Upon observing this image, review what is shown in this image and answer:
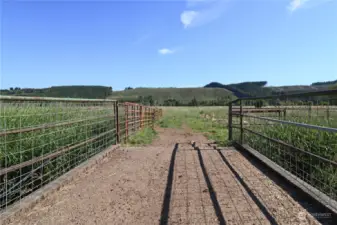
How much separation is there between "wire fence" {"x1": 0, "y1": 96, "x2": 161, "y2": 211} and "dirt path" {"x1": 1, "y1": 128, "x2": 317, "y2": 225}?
56 centimetres

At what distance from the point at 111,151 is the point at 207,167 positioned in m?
2.30

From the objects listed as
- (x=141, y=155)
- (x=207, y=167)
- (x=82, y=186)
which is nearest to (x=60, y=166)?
(x=82, y=186)

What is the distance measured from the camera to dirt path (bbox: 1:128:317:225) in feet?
7.24

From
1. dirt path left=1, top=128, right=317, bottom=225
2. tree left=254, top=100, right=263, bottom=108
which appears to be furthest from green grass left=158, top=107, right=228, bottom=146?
dirt path left=1, top=128, right=317, bottom=225

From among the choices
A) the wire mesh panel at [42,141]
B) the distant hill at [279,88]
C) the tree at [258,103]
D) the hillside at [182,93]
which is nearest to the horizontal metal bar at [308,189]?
the distant hill at [279,88]

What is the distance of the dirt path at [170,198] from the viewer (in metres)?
2.21

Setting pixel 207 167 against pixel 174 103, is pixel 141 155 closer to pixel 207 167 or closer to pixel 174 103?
pixel 207 167

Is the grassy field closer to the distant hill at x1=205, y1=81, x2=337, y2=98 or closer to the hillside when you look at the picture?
the distant hill at x1=205, y1=81, x2=337, y2=98

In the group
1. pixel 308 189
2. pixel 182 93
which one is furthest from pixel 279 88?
pixel 182 93

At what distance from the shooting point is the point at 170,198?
268cm

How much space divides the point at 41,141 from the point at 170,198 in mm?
2283

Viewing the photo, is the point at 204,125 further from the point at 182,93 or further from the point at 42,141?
the point at 182,93

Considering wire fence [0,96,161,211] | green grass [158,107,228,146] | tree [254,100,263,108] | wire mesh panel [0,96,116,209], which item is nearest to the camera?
wire fence [0,96,161,211]

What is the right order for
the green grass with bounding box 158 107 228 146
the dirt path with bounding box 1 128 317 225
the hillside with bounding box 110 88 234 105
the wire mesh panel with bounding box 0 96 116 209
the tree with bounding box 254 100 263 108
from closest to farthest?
the dirt path with bounding box 1 128 317 225 < the wire mesh panel with bounding box 0 96 116 209 < the tree with bounding box 254 100 263 108 < the green grass with bounding box 158 107 228 146 < the hillside with bounding box 110 88 234 105
